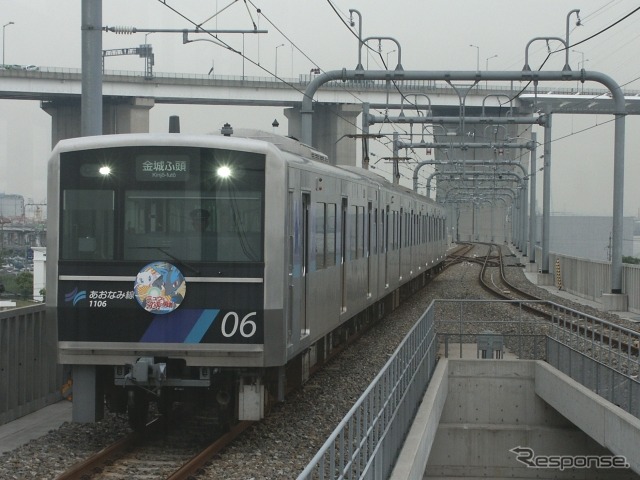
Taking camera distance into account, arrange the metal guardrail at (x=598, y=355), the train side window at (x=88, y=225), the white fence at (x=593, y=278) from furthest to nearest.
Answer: the white fence at (x=593, y=278) → the metal guardrail at (x=598, y=355) → the train side window at (x=88, y=225)

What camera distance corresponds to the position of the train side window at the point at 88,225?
9.39m

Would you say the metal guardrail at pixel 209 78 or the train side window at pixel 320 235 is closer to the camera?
the train side window at pixel 320 235

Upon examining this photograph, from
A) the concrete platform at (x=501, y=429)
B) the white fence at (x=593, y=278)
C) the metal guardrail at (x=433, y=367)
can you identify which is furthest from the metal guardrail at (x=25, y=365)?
the white fence at (x=593, y=278)

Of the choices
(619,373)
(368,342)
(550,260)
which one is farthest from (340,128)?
(619,373)

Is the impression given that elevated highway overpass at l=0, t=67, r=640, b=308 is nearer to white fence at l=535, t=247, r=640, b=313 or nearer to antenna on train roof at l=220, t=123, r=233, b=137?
white fence at l=535, t=247, r=640, b=313

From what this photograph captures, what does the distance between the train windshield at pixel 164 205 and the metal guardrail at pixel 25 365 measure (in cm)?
98

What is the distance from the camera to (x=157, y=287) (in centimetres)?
930

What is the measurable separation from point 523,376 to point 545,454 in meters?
1.27

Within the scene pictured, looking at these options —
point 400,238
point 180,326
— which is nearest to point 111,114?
point 400,238

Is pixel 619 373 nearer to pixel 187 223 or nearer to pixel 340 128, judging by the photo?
pixel 187 223

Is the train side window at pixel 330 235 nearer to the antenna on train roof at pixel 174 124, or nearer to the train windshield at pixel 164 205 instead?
the antenna on train roof at pixel 174 124

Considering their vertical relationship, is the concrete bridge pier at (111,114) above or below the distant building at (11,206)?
above

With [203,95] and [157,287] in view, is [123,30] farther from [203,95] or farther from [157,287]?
[203,95]

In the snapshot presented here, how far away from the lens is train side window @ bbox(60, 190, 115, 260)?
30.8 ft
